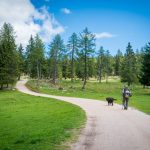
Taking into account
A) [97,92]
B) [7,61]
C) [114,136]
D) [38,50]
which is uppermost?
[38,50]

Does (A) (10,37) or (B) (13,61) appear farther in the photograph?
(A) (10,37)

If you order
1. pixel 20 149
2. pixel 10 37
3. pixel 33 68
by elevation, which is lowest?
pixel 20 149

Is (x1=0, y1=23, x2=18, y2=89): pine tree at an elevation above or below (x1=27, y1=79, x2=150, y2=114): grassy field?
above

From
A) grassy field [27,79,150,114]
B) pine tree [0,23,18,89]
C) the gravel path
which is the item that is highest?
pine tree [0,23,18,89]

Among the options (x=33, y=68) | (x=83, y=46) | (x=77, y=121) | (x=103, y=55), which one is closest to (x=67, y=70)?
(x=103, y=55)

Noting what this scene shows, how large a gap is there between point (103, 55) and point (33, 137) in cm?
9874

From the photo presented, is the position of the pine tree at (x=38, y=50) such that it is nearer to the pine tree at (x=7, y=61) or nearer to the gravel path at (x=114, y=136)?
the pine tree at (x=7, y=61)

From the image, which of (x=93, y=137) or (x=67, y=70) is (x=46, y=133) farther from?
(x=67, y=70)

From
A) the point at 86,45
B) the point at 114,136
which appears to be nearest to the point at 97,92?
the point at 86,45

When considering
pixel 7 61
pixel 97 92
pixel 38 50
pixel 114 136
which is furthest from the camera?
pixel 38 50

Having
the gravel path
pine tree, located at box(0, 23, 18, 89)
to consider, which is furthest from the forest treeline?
the gravel path

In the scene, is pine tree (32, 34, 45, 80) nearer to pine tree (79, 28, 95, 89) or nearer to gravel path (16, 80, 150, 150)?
pine tree (79, 28, 95, 89)

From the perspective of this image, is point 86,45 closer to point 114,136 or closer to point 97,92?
point 97,92

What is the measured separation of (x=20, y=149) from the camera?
11742 mm
